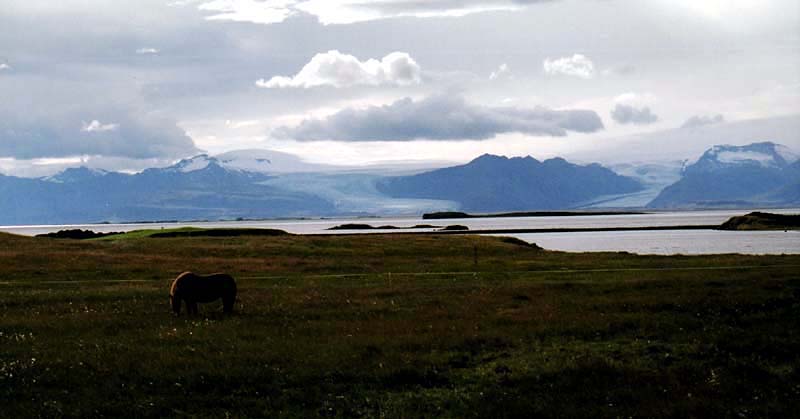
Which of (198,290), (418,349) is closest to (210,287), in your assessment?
(198,290)

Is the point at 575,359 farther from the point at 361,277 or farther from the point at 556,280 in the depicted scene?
the point at 361,277

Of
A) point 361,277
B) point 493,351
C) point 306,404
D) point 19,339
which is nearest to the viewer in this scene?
point 306,404

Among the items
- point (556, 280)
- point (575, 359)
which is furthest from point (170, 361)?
point (556, 280)

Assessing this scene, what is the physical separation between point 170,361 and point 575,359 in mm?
11464

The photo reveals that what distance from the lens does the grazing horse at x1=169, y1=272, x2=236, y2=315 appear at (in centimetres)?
3331

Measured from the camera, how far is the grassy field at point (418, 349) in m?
18.9

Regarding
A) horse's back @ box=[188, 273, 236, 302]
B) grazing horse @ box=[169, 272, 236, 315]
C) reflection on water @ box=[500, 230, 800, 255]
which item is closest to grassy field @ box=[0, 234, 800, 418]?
grazing horse @ box=[169, 272, 236, 315]

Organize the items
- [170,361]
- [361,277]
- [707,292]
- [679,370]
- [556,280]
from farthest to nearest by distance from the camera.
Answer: [361,277] < [556,280] < [707,292] < [170,361] < [679,370]

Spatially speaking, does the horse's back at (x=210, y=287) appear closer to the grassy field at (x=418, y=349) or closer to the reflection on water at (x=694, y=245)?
the grassy field at (x=418, y=349)

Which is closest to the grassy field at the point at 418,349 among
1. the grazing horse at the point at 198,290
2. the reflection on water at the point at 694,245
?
the grazing horse at the point at 198,290

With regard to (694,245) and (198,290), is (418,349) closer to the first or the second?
(198,290)

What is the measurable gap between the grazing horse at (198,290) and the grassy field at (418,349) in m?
0.82

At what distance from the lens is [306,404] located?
18.9m

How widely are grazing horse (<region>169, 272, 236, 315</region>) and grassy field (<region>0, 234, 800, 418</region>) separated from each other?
0.82 meters
